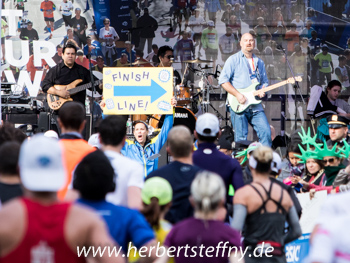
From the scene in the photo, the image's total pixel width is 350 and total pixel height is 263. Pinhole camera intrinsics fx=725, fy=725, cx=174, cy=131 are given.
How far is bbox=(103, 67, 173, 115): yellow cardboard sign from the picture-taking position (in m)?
9.15

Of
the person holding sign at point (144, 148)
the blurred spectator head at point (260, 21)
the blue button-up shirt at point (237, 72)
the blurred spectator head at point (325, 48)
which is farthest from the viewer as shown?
the blurred spectator head at point (260, 21)

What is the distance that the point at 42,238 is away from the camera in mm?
2924

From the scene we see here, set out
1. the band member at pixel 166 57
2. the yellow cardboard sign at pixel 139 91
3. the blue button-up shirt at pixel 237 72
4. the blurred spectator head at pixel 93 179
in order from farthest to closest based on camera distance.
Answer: the band member at pixel 166 57 → the blue button-up shirt at pixel 237 72 → the yellow cardboard sign at pixel 139 91 → the blurred spectator head at pixel 93 179

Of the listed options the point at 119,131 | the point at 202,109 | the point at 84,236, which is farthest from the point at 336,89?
the point at 84,236

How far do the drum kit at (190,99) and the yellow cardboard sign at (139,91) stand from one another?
9.93 feet

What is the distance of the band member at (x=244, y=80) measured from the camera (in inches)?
428

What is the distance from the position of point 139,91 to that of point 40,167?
636 cm

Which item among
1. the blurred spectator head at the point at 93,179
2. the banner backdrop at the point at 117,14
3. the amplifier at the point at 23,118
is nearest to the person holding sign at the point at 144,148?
the amplifier at the point at 23,118

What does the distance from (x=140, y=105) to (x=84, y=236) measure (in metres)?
6.23

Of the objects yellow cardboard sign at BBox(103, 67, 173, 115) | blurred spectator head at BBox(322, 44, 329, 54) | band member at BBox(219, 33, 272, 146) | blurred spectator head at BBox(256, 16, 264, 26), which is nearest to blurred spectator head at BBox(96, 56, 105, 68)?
blurred spectator head at BBox(256, 16, 264, 26)

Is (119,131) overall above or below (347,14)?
below

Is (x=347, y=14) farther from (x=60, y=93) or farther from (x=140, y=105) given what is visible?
(x=140, y=105)

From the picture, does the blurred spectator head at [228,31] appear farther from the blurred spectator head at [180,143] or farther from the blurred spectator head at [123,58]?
the blurred spectator head at [180,143]

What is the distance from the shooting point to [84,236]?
9.77ft
